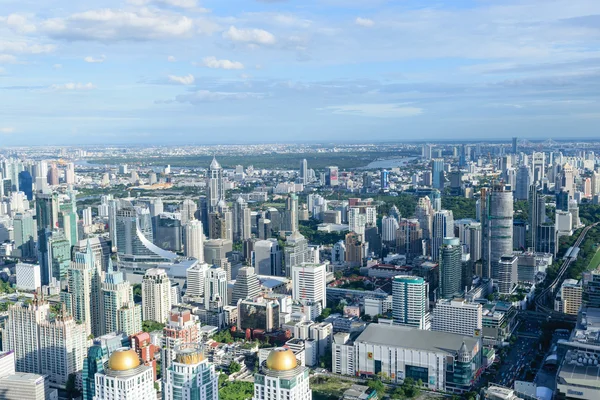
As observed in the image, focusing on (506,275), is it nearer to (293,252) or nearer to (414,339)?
(293,252)

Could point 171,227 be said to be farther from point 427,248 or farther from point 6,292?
point 427,248

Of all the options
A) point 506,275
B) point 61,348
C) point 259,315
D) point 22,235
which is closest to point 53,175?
point 22,235

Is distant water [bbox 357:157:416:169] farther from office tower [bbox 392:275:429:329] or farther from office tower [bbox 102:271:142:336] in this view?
office tower [bbox 102:271:142:336]

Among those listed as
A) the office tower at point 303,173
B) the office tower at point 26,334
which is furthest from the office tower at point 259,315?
the office tower at point 303,173

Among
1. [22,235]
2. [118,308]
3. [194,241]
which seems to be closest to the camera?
[118,308]

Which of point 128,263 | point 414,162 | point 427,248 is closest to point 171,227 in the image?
point 128,263

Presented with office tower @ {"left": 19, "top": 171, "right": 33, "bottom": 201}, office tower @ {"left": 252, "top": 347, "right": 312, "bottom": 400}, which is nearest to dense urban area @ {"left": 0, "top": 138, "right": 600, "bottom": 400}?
office tower @ {"left": 252, "top": 347, "right": 312, "bottom": 400}
